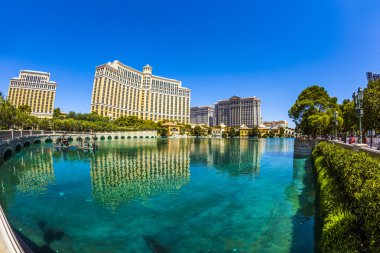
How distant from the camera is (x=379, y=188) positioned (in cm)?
532

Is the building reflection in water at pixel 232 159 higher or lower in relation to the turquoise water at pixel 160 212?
higher

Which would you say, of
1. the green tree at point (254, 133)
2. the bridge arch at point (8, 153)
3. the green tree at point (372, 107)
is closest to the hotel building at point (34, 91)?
the bridge arch at point (8, 153)

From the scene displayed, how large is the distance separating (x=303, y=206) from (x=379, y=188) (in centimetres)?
1094

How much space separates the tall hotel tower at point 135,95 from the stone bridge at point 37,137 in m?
38.9

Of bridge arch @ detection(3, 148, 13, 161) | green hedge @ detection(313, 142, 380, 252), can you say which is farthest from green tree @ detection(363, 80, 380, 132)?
bridge arch @ detection(3, 148, 13, 161)

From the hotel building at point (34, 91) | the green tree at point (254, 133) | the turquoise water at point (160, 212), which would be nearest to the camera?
the turquoise water at point (160, 212)

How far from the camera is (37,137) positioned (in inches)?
2408

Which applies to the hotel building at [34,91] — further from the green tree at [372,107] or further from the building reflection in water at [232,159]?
the green tree at [372,107]

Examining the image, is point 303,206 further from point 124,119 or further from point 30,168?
point 124,119

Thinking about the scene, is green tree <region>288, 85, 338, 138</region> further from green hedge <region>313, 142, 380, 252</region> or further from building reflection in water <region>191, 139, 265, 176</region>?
green hedge <region>313, 142, 380, 252</region>

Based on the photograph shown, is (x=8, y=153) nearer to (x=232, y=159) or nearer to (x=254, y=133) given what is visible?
(x=232, y=159)

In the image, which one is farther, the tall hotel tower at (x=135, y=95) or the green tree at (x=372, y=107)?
the tall hotel tower at (x=135, y=95)

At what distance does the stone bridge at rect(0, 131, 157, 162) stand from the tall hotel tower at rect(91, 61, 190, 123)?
38945mm

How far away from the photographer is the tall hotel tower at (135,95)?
15088cm
